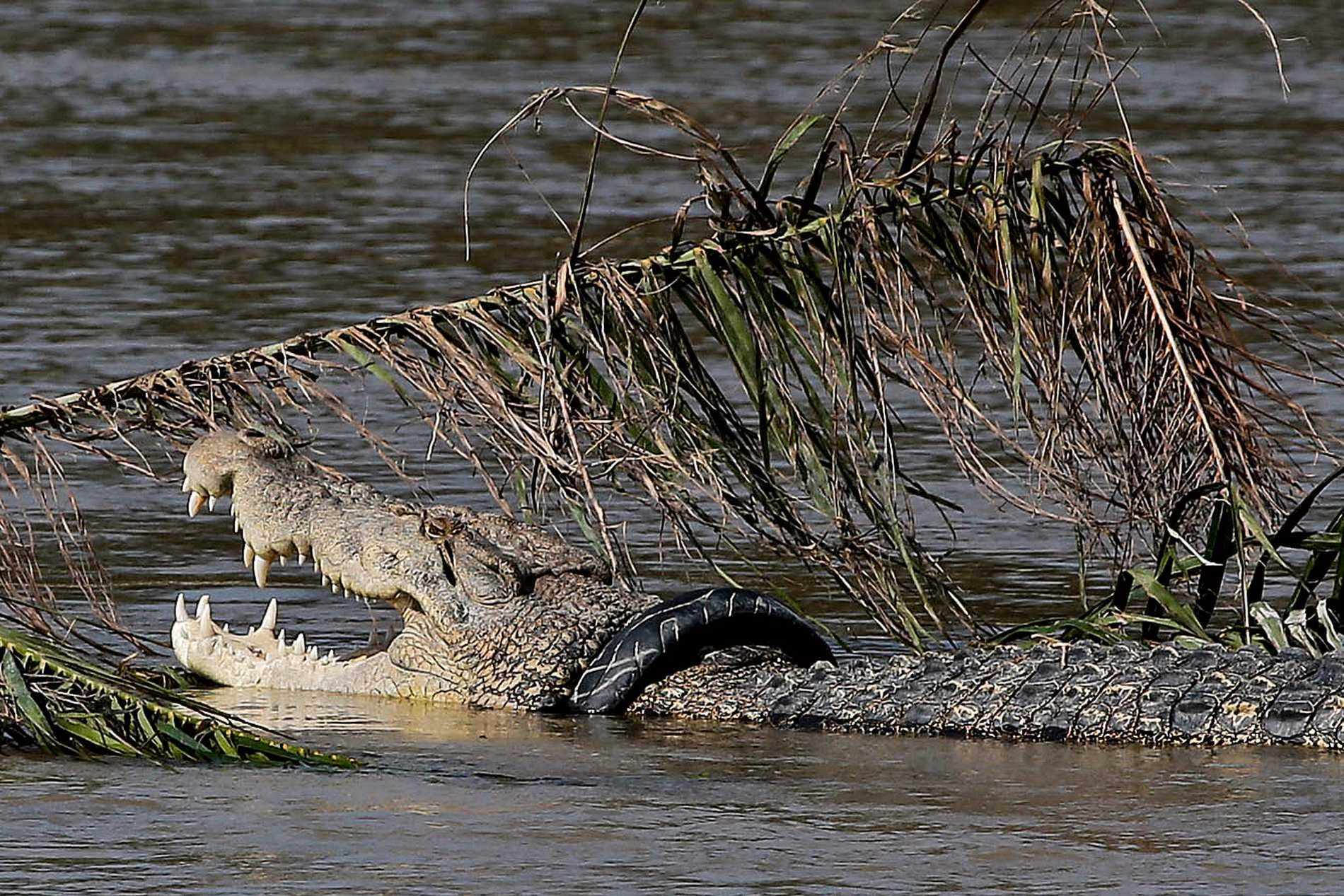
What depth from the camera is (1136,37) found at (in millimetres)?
21766

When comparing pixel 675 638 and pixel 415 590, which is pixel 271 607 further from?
pixel 675 638

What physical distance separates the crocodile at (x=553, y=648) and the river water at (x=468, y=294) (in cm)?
13

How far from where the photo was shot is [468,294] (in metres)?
12.7

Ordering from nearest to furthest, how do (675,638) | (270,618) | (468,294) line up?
(675,638) < (270,618) < (468,294)

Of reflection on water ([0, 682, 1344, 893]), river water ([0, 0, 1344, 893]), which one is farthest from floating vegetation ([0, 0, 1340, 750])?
reflection on water ([0, 682, 1344, 893])

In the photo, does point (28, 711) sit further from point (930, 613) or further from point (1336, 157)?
point (1336, 157)

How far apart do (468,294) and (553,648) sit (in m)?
5.77

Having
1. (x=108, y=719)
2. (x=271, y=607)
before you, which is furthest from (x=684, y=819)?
(x=271, y=607)

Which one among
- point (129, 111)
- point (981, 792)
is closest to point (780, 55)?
point (129, 111)

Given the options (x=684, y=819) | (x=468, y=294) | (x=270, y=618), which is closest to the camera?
(x=684, y=819)

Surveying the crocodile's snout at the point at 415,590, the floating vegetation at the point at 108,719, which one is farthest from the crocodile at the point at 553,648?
the floating vegetation at the point at 108,719

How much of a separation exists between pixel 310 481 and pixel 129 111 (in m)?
12.0

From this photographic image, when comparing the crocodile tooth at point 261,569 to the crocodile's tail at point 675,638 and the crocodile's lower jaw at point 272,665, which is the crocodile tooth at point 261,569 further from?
the crocodile's tail at point 675,638

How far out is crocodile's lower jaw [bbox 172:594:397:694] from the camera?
23.4 ft
